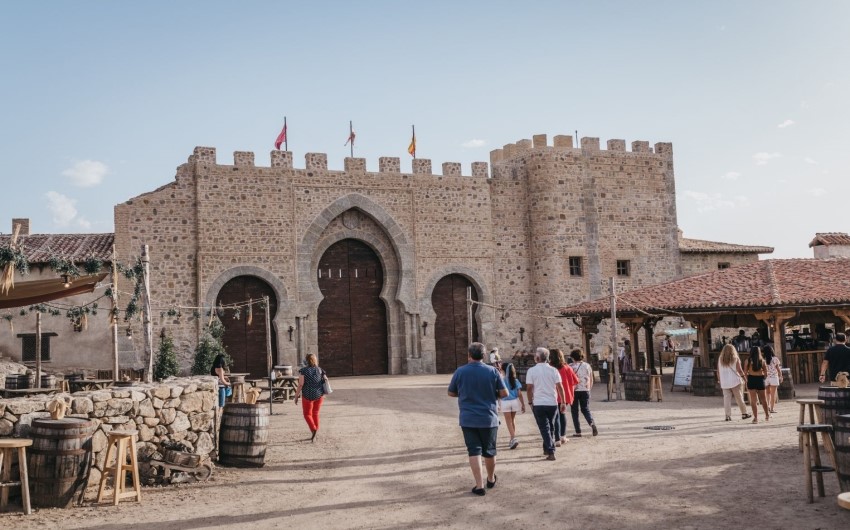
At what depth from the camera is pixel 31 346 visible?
22688 mm

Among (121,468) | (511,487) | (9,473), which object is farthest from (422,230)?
(9,473)

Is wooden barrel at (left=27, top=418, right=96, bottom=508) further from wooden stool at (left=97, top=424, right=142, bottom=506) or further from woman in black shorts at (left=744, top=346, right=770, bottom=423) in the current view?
woman in black shorts at (left=744, top=346, right=770, bottom=423)

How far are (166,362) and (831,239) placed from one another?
24832 millimetres

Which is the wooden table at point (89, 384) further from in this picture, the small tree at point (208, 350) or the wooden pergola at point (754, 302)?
the wooden pergola at point (754, 302)

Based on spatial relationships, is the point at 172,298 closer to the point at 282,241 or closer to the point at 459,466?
the point at 282,241

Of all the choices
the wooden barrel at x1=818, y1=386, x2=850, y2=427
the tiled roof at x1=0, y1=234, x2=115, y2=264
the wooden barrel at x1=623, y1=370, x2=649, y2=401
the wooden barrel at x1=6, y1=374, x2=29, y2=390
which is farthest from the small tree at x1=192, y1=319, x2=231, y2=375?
the wooden barrel at x1=818, y1=386, x2=850, y2=427

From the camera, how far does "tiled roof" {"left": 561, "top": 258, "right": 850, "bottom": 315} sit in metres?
18.6

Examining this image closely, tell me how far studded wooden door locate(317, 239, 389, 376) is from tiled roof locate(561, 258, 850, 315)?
712 centimetres

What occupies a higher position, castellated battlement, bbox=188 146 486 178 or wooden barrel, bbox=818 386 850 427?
castellated battlement, bbox=188 146 486 178

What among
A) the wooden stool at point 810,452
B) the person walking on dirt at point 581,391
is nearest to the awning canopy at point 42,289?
the person walking on dirt at point 581,391

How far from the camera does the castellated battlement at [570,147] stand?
28.7 metres

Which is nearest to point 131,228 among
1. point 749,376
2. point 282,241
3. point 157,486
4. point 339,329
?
point 282,241

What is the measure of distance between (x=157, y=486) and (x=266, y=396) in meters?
10.5

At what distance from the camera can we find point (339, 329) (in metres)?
26.7
